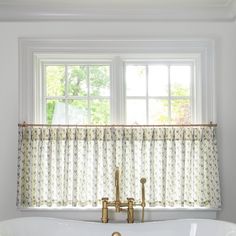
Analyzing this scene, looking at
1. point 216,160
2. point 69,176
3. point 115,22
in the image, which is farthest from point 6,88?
point 216,160

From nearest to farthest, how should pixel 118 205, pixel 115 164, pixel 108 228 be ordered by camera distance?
pixel 108 228 < pixel 118 205 < pixel 115 164

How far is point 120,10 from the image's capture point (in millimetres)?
2836

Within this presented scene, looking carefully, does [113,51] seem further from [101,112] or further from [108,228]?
[108,228]

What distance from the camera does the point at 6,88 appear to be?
2.86 meters

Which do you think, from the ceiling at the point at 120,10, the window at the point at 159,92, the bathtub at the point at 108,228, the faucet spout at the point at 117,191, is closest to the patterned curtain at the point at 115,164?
the faucet spout at the point at 117,191

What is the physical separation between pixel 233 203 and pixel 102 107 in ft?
4.72

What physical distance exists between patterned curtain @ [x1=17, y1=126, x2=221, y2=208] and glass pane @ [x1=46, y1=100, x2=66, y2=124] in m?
0.19

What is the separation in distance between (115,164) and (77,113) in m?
0.60

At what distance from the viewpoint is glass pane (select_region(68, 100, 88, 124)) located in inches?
118

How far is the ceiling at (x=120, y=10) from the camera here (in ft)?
9.11

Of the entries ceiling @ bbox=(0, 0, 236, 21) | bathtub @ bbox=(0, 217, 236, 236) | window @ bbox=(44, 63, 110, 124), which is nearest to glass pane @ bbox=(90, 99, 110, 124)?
window @ bbox=(44, 63, 110, 124)

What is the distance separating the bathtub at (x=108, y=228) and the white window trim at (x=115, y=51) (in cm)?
89

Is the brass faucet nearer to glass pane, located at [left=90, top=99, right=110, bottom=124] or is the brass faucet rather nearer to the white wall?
glass pane, located at [left=90, top=99, right=110, bottom=124]

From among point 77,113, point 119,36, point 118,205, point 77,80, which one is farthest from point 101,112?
point 118,205
